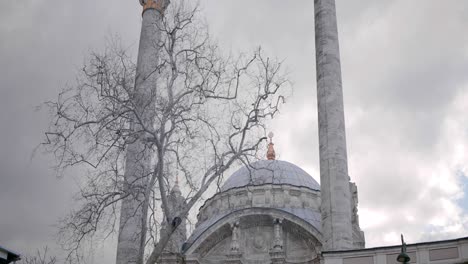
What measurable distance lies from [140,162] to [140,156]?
24 centimetres

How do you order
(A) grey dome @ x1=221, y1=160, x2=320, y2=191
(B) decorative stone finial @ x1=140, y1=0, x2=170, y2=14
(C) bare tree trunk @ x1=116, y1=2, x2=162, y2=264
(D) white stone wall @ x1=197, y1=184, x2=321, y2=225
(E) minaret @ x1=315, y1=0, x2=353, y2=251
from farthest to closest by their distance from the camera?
(A) grey dome @ x1=221, y1=160, x2=320, y2=191 → (D) white stone wall @ x1=197, y1=184, x2=321, y2=225 → (B) decorative stone finial @ x1=140, y1=0, x2=170, y2=14 → (E) minaret @ x1=315, y1=0, x2=353, y2=251 → (C) bare tree trunk @ x1=116, y1=2, x2=162, y2=264

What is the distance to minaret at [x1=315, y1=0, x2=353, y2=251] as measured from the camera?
2311 centimetres

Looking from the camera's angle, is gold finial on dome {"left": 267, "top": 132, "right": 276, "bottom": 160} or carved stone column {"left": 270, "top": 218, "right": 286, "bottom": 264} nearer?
carved stone column {"left": 270, "top": 218, "right": 286, "bottom": 264}

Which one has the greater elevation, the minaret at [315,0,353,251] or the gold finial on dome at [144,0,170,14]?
the gold finial on dome at [144,0,170,14]

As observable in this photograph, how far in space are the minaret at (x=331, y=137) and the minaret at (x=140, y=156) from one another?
292 inches

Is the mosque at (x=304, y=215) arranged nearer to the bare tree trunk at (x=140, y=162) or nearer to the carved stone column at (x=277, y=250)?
the carved stone column at (x=277, y=250)

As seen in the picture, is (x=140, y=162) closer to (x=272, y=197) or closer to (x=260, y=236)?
(x=260, y=236)

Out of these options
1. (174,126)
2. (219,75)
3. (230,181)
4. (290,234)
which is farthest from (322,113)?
(230,181)

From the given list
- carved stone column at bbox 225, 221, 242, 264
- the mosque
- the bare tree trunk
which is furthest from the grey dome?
the bare tree trunk

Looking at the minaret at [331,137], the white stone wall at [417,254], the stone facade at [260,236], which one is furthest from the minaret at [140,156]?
the stone facade at [260,236]

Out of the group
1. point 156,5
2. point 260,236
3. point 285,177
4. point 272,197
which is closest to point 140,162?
point 156,5

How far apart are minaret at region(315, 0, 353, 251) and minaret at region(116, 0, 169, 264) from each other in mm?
7424

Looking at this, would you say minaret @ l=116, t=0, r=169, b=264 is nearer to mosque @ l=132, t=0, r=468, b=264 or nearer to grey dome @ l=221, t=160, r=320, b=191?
mosque @ l=132, t=0, r=468, b=264

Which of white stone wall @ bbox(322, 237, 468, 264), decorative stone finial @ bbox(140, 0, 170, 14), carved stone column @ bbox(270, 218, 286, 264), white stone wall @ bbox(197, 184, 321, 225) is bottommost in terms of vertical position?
white stone wall @ bbox(322, 237, 468, 264)
